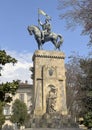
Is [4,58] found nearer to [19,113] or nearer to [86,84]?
[86,84]

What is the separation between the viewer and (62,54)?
1560 inches

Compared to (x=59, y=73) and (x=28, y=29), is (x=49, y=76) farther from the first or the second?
(x=28, y=29)

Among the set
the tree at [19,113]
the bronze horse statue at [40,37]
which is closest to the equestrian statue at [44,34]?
the bronze horse statue at [40,37]

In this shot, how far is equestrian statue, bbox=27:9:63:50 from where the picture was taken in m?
39.5

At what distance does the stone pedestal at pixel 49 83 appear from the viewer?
119 feet

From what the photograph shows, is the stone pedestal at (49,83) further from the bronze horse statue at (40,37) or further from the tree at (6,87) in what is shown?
the tree at (6,87)

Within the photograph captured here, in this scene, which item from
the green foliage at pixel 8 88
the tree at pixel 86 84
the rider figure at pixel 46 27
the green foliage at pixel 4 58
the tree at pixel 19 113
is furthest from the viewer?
the tree at pixel 19 113

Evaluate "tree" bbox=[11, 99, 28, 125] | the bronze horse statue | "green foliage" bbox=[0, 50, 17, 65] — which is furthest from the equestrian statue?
"tree" bbox=[11, 99, 28, 125]

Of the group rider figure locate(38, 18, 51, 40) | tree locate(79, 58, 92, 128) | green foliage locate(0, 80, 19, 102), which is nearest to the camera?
green foliage locate(0, 80, 19, 102)

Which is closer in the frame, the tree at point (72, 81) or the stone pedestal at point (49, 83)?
the stone pedestal at point (49, 83)

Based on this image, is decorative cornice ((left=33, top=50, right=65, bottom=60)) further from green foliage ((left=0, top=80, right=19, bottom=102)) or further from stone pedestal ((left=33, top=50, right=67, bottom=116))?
green foliage ((left=0, top=80, right=19, bottom=102))

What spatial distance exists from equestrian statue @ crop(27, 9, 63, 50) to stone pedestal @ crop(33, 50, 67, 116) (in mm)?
1396

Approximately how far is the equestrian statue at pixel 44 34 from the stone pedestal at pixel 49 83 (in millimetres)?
1396

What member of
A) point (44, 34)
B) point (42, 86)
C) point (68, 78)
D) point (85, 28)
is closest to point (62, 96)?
point (42, 86)
